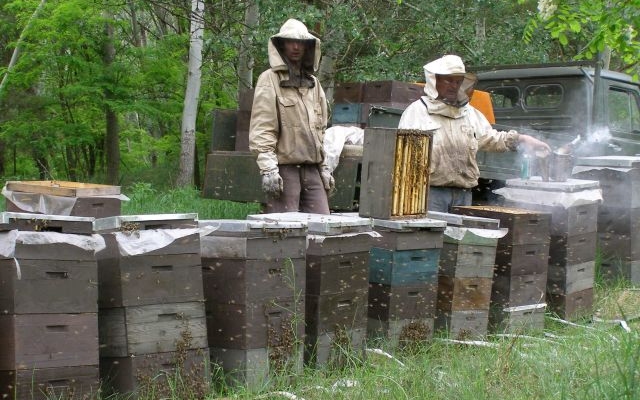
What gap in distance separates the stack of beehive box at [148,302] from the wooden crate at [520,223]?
2550 millimetres

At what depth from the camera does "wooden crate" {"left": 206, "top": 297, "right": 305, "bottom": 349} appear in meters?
4.06

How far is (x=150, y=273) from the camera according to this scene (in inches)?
149

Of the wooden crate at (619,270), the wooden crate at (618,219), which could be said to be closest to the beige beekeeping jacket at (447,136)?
the wooden crate at (618,219)

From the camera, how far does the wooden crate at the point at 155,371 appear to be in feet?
12.3

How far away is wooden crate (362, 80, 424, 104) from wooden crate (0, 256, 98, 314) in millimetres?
5015

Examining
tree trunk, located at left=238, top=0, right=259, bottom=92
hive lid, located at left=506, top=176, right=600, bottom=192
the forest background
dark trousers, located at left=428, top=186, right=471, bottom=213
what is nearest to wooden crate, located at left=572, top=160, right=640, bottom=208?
hive lid, located at left=506, top=176, right=600, bottom=192

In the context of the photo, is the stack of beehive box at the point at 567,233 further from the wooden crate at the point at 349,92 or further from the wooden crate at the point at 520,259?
the wooden crate at the point at 349,92

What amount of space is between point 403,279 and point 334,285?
63 centimetres

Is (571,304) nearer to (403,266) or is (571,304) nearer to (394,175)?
(403,266)

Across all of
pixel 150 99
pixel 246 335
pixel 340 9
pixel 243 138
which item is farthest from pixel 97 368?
pixel 150 99

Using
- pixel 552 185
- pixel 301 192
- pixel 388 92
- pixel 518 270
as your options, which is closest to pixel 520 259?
pixel 518 270

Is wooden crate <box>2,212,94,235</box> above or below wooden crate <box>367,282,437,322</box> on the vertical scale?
above

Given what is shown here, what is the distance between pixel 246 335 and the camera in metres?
4.06

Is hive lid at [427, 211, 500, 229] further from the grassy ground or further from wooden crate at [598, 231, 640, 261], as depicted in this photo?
wooden crate at [598, 231, 640, 261]
